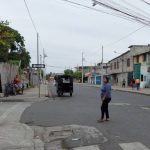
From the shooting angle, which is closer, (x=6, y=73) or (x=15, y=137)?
(x=15, y=137)

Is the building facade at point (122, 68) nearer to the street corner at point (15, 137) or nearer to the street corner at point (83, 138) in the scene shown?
the street corner at point (15, 137)

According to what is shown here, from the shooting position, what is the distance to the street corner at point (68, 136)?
11.7m

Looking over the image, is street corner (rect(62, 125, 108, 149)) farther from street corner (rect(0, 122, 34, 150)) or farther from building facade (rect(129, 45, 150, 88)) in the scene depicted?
building facade (rect(129, 45, 150, 88))

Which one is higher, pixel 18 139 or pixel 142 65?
pixel 142 65

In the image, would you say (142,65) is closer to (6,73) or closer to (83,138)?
(6,73)

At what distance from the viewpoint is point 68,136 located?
13094 mm

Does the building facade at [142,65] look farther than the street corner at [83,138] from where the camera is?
Yes

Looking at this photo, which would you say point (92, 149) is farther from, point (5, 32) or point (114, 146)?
point (5, 32)

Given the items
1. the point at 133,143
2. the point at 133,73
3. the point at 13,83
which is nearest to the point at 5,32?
the point at 13,83

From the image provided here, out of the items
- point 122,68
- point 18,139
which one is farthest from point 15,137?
point 122,68

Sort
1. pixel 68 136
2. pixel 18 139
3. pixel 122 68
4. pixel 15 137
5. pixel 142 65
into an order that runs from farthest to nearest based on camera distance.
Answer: pixel 122 68 → pixel 142 65 → pixel 68 136 → pixel 15 137 → pixel 18 139

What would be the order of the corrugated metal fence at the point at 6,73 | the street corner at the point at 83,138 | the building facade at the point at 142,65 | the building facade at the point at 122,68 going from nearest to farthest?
the street corner at the point at 83,138 → the corrugated metal fence at the point at 6,73 → the building facade at the point at 142,65 → the building facade at the point at 122,68

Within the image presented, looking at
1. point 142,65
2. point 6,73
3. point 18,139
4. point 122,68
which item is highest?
point 122,68

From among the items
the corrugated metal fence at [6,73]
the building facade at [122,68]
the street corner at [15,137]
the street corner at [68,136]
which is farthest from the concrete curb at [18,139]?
the building facade at [122,68]
